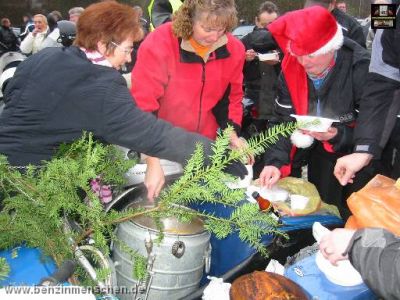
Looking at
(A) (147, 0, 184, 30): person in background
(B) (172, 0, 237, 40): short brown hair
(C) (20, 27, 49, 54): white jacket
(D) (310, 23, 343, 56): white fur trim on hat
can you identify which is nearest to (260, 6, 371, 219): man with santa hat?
(D) (310, 23, 343, 56): white fur trim on hat

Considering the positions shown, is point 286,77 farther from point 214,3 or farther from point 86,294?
point 86,294

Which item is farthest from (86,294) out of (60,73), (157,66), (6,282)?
(157,66)

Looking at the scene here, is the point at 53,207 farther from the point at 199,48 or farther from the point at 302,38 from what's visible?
the point at 302,38

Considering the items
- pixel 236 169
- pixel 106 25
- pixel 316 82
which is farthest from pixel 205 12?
pixel 236 169

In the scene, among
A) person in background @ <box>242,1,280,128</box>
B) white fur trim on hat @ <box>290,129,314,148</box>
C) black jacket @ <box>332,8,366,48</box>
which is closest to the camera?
white fur trim on hat @ <box>290,129,314,148</box>

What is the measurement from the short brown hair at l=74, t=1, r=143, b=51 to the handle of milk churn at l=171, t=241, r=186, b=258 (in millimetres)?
905

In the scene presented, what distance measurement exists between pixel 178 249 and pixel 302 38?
133 centimetres

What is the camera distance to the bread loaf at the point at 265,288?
1.64m

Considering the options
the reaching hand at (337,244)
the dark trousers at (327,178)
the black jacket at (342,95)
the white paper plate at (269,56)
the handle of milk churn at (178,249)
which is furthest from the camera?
the white paper plate at (269,56)

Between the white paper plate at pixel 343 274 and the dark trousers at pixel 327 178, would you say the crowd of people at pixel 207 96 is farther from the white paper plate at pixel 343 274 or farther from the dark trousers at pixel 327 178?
the white paper plate at pixel 343 274

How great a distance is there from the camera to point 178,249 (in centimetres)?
195

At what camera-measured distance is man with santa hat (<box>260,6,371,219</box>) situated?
8.51ft

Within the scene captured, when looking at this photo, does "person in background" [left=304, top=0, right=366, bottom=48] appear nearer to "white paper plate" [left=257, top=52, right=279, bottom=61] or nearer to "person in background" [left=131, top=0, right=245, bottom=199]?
"white paper plate" [left=257, top=52, right=279, bottom=61]

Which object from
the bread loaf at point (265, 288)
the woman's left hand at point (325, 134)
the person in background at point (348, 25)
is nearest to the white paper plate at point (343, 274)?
the bread loaf at point (265, 288)
